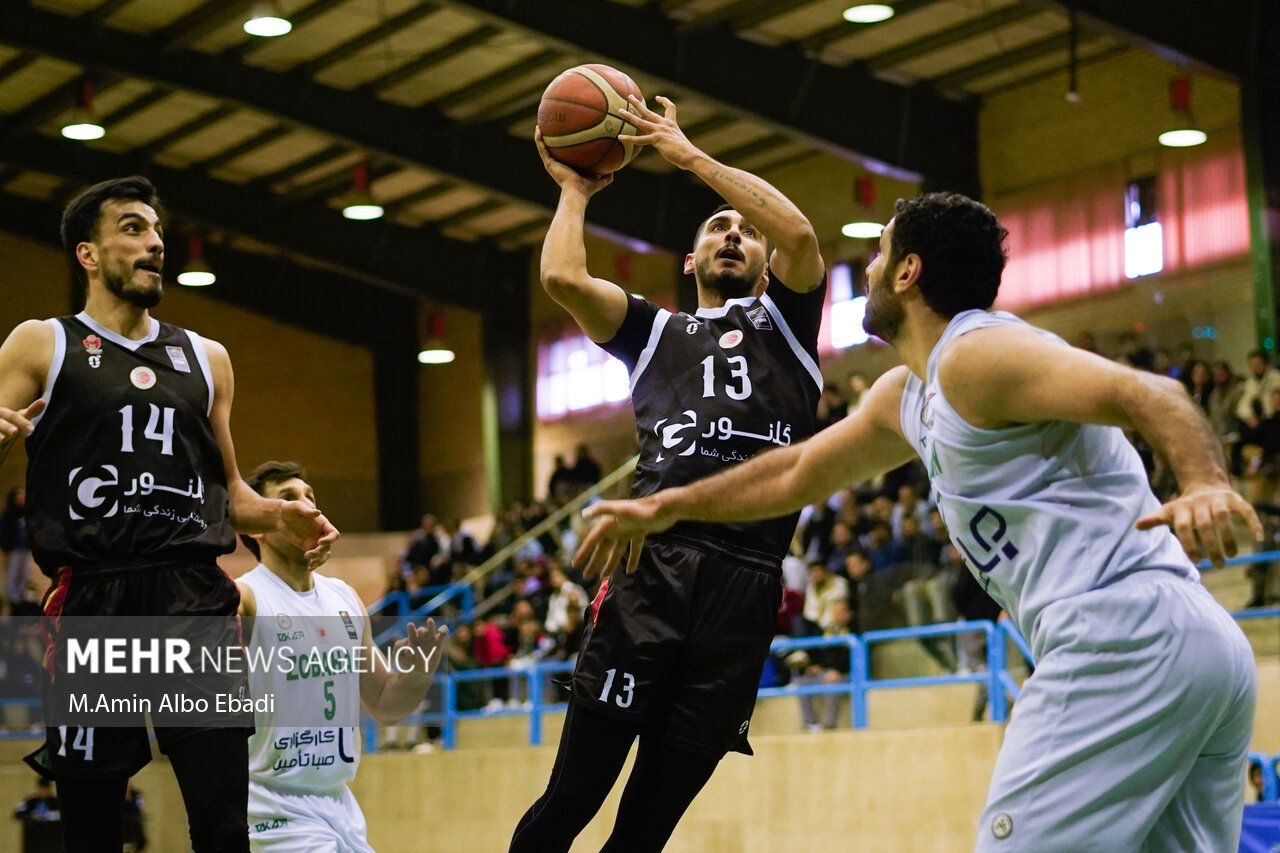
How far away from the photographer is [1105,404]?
3.35 metres

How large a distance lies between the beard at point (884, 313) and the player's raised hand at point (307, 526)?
210 centimetres

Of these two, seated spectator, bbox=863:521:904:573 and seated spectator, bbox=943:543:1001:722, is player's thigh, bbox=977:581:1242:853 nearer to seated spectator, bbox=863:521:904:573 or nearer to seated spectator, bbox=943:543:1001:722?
seated spectator, bbox=943:543:1001:722

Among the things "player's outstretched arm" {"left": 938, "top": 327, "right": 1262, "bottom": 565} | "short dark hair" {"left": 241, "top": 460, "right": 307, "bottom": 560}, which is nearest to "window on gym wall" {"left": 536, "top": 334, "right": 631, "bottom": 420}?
"short dark hair" {"left": 241, "top": 460, "right": 307, "bottom": 560}

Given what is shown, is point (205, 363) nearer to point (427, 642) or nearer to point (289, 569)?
point (427, 642)

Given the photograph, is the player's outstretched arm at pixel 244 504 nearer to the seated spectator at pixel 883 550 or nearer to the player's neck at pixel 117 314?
the player's neck at pixel 117 314

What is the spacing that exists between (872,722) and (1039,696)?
1034 cm

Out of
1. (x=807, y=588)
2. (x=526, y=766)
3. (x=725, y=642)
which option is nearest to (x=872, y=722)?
(x=807, y=588)

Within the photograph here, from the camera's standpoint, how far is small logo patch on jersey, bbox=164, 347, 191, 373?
18.1ft

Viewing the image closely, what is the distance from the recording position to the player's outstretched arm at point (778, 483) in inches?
163

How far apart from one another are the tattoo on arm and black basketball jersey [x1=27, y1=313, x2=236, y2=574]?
1914 millimetres

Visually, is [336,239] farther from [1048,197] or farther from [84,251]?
[84,251]

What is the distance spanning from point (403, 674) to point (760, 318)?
2.22 meters

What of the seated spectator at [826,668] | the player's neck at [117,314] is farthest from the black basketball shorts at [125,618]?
the seated spectator at [826,668]

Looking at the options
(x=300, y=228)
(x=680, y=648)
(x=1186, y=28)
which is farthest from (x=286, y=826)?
(x=300, y=228)
